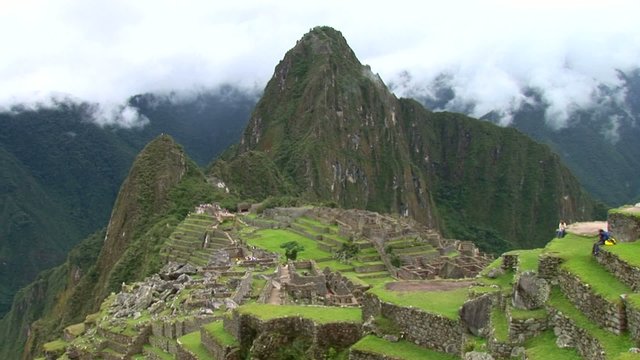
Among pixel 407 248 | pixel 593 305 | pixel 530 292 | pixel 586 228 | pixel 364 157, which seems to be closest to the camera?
pixel 593 305

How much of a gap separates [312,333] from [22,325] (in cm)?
10289

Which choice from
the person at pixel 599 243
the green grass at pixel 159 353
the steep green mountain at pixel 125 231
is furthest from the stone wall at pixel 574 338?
the steep green mountain at pixel 125 231

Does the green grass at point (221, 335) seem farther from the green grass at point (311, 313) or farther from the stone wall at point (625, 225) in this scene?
the stone wall at point (625, 225)

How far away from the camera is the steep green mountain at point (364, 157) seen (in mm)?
145250

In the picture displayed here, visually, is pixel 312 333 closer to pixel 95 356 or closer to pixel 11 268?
pixel 95 356

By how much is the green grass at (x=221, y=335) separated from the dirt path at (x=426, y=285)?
3.59 m

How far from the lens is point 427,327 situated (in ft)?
35.1

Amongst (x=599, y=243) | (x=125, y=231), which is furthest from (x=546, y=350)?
(x=125, y=231)

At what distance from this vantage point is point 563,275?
9344mm

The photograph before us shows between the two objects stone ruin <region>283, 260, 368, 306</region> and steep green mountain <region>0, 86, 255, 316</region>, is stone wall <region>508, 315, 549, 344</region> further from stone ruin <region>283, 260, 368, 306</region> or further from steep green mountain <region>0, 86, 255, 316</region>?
steep green mountain <region>0, 86, 255, 316</region>

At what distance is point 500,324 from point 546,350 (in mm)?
1003

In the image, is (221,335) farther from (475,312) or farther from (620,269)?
(620,269)

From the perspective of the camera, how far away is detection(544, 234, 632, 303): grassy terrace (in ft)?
27.4

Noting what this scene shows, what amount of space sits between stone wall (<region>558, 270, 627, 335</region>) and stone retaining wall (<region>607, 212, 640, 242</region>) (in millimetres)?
1486
